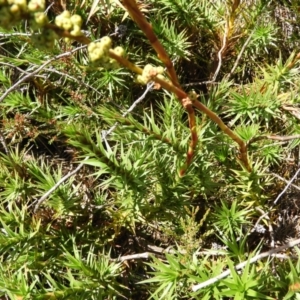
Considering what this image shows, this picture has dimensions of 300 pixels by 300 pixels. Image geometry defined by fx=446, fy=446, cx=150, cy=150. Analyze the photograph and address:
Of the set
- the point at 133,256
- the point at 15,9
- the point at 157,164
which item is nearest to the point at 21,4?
the point at 15,9

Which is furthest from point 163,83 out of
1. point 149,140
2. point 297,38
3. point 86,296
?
point 297,38

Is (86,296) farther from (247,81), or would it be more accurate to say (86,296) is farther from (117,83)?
(247,81)

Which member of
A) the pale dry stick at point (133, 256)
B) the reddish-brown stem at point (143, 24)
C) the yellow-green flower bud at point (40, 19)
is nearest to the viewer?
the yellow-green flower bud at point (40, 19)

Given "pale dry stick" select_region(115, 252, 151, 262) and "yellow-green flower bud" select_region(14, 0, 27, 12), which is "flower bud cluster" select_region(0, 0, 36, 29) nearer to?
"yellow-green flower bud" select_region(14, 0, 27, 12)

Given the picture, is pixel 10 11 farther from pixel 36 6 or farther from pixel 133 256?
pixel 133 256

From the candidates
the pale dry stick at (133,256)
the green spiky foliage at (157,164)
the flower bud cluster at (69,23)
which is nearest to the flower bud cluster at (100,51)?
the flower bud cluster at (69,23)

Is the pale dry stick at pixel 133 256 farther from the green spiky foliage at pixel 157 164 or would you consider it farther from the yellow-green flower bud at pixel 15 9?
the yellow-green flower bud at pixel 15 9

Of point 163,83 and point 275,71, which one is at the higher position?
point 163,83

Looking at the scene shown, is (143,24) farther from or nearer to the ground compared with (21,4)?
nearer to the ground
